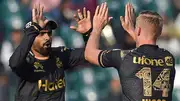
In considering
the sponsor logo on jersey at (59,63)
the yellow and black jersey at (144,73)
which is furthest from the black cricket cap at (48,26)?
the yellow and black jersey at (144,73)

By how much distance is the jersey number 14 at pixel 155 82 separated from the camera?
123 inches

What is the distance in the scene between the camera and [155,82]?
10.4 ft

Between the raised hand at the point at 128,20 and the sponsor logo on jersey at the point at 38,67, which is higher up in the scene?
the raised hand at the point at 128,20

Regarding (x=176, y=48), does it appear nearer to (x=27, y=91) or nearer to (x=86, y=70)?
(x=86, y=70)

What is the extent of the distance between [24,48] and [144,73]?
1411 mm

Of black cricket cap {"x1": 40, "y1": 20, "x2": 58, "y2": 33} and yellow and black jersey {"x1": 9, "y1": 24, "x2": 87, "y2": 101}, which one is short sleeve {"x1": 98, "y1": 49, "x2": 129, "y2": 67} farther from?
black cricket cap {"x1": 40, "y1": 20, "x2": 58, "y2": 33}

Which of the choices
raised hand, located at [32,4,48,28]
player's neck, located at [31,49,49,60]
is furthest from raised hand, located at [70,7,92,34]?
player's neck, located at [31,49,49,60]

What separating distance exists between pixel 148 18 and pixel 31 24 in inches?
53.5

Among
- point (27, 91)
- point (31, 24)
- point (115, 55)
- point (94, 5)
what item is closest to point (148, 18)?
point (115, 55)

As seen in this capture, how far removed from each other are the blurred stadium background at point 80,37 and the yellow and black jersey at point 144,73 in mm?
3544

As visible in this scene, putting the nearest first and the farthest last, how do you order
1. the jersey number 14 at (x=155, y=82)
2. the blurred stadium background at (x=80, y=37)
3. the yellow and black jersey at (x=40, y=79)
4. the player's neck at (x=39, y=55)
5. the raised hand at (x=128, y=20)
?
the jersey number 14 at (x=155, y=82), the raised hand at (x=128, y=20), the yellow and black jersey at (x=40, y=79), the player's neck at (x=39, y=55), the blurred stadium background at (x=80, y=37)

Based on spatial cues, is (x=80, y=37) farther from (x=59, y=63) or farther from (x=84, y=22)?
(x=84, y=22)

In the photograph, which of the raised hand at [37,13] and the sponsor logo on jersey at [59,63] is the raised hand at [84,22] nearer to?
the raised hand at [37,13]

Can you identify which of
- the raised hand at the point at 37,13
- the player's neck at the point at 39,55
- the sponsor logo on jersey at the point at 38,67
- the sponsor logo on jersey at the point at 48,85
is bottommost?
the sponsor logo on jersey at the point at 48,85
